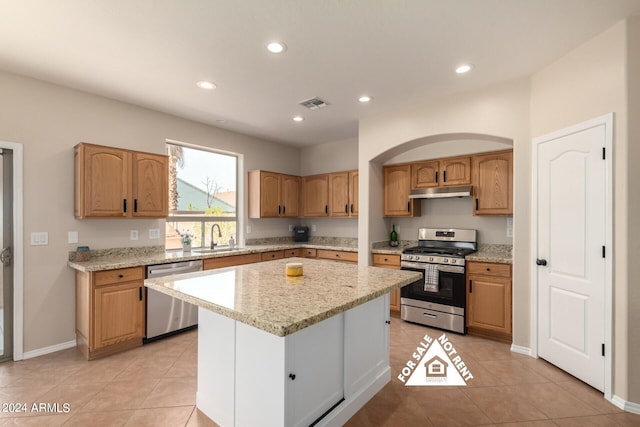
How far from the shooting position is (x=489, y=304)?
11.2 feet

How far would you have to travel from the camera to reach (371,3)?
6.58 feet

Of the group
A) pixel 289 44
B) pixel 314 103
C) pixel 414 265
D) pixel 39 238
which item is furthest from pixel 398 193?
pixel 39 238

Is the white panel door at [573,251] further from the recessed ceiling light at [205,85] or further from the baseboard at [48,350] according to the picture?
the baseboard at [48,350]

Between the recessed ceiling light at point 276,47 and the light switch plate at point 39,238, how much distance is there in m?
2.86

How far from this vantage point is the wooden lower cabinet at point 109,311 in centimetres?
293

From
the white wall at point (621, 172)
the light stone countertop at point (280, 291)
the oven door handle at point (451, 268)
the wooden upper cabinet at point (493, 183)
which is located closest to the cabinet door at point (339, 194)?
the oven door handle at point (451, 268)

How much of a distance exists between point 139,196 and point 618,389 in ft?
15.2

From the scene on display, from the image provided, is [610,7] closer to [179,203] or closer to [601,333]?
[601,333]

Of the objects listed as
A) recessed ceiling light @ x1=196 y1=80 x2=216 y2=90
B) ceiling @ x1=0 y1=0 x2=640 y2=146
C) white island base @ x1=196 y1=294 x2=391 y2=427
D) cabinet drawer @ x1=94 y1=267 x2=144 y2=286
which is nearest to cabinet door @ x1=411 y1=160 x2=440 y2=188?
ceiling @ x1=0 y1=0 x2=640 y2=146

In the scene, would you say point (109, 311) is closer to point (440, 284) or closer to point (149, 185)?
point (149, 185)

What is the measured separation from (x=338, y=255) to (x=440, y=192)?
5.83ft

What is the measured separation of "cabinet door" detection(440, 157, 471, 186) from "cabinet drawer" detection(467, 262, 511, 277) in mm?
1031

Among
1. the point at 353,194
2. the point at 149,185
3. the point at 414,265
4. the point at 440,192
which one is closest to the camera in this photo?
the point at 149,185

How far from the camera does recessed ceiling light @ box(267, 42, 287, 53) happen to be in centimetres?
244
